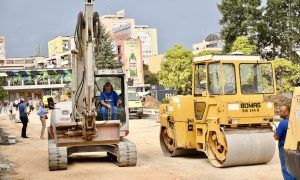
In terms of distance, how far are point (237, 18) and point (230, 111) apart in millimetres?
38222

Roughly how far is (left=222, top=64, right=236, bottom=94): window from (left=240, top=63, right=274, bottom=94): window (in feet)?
0.81

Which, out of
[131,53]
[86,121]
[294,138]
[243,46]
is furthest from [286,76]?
[131,53]

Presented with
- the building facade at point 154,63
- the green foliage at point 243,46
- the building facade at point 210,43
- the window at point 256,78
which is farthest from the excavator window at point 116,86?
the building facade at point 210,43

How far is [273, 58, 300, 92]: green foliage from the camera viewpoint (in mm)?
37094

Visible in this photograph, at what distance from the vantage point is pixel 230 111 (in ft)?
44.2

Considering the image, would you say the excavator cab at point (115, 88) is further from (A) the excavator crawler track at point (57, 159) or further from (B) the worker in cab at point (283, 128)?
(B) the worker in cab at point (283, 128)

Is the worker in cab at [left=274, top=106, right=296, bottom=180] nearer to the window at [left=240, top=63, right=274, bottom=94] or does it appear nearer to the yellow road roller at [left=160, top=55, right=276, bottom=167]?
the yellow road roller at [left=160, top=55, right=276, bottom=167]

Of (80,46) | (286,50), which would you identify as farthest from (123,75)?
(286,50)

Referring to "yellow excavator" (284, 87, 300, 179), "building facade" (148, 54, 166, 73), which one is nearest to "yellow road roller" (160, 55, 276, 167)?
"yellow excavator" (284, 87, 300, 179)

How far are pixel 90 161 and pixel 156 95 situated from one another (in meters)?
48.5

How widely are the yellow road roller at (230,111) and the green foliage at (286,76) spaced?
23.2m

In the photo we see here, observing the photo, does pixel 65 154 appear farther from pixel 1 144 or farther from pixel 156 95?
pixel 156 95

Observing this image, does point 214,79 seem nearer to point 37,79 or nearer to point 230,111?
point 230,111

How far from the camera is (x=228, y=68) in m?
14.1
